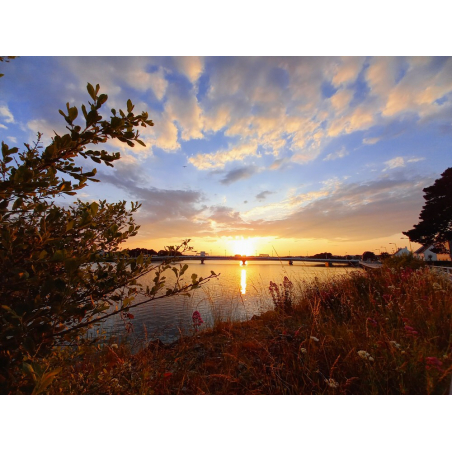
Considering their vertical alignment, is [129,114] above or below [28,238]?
above

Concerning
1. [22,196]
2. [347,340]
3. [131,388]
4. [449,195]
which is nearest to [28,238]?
[22,196]

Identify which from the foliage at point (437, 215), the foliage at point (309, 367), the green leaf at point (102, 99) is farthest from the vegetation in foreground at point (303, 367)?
the foliage at point (437, 215)

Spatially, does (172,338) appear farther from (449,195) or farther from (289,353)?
(449,195)

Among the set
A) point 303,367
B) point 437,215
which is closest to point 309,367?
point 303,367

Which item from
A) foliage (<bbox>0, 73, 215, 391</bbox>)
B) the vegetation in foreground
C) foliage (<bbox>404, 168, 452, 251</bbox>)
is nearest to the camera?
foliage (<bbox>0, 73, 215, 391</bbox>)

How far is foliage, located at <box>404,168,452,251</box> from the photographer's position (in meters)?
25.7

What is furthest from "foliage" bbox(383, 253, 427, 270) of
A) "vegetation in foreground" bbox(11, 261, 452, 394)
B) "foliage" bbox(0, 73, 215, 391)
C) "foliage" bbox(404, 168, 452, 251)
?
"foliage" bbox(404, 168, 452, 251)

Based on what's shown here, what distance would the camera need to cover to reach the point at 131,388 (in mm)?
2182

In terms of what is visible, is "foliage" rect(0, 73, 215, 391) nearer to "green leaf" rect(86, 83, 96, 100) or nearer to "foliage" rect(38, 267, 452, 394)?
"green leaf" rect(86, 83, 96, 100)

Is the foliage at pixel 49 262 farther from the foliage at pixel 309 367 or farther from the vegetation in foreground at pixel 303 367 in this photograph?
the foliage at pixel 309 367

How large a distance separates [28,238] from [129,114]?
3.44 ft

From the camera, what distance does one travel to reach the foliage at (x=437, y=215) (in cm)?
2569

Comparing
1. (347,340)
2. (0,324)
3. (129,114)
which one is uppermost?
(129,114)

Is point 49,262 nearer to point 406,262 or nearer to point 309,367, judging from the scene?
point 309,367
